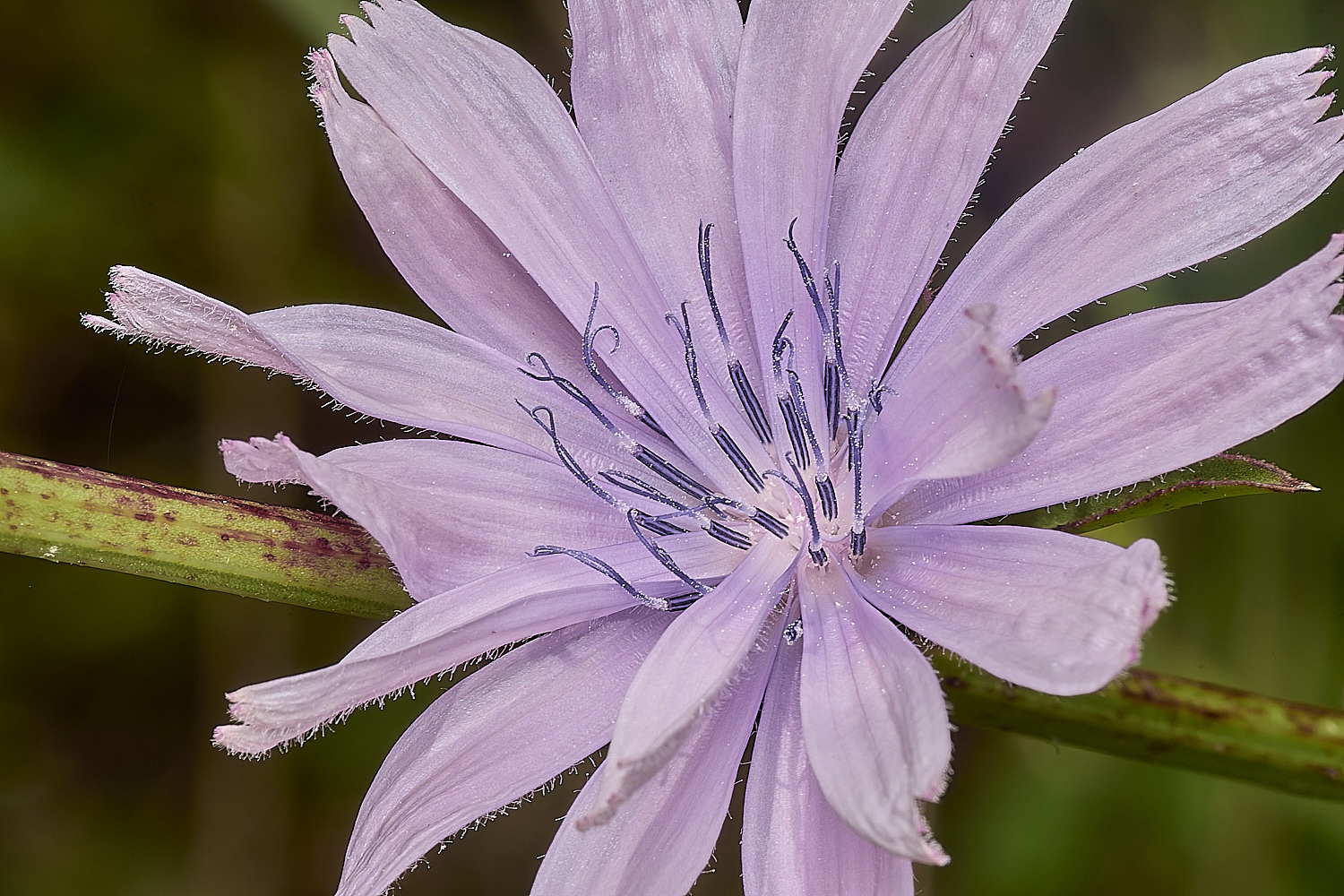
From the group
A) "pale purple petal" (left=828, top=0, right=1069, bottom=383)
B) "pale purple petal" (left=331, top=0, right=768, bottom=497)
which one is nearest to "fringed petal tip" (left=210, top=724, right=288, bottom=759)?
"pale purple petal" (left=331, top=0, right=768, bottom=497)

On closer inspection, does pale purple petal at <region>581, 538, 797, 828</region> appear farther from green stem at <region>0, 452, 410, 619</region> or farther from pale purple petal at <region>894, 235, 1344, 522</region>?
green stem at <region>0, 452, 410, 619</region>

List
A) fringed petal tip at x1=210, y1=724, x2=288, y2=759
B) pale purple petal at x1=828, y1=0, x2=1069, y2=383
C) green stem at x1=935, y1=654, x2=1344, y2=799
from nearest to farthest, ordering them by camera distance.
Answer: fringed petal tip at x1=210, y1=724, x2=288, y2=759 → pale purple petal at x1=828, y1=0, x2=1069, y2=383 → green stem at x1=935, y1=654, x2=1344, y2=799

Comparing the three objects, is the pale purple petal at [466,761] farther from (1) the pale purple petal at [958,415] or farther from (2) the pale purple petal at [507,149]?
(1) the pale purple petal at [958,415]

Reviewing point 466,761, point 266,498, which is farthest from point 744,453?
point 266,498

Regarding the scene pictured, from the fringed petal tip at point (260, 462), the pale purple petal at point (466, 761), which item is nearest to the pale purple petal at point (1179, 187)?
the pale purple petal at point (466, 761)

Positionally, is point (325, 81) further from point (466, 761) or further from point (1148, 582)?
point (1148, 582)

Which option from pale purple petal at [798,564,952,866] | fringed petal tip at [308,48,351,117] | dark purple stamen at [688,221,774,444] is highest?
fringed petal tip at [308,48,351,117]

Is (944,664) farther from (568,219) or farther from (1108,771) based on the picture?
(1108,771)
